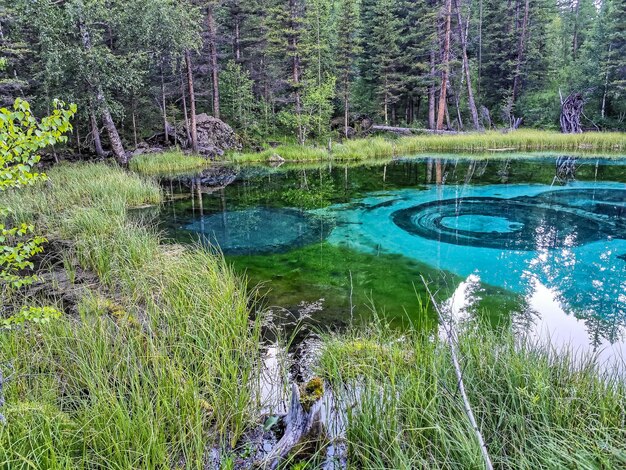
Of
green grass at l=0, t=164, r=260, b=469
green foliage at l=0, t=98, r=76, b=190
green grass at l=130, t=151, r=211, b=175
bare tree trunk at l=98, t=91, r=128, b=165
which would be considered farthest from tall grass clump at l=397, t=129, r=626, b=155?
green foliage at l=0, t=98, r=76, b=190

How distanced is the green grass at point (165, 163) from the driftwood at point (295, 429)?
14.1 meters

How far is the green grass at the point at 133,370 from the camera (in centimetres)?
190

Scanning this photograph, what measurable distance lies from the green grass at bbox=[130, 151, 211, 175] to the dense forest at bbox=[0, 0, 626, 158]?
1.38 metres

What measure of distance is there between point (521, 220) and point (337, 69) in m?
19.0

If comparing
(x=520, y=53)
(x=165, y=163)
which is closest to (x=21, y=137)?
(x=165, y=163)

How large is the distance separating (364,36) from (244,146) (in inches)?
515

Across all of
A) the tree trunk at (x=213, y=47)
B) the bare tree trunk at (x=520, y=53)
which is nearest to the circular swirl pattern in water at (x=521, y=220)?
the tree trunk at (x=213, y=47)

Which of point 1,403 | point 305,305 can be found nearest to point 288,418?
point 1,403

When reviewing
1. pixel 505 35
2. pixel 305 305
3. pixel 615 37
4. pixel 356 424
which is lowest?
pixel 305 305

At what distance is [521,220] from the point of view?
26.5 ft

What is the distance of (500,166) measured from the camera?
1538 centimetres

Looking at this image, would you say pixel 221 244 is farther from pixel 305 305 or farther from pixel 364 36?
pixel 364 36

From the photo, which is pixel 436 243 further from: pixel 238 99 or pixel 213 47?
pixel 213 47

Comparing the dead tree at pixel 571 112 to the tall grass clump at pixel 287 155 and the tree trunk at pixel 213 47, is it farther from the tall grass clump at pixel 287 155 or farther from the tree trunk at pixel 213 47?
the tree trunk at pixel 213 47
